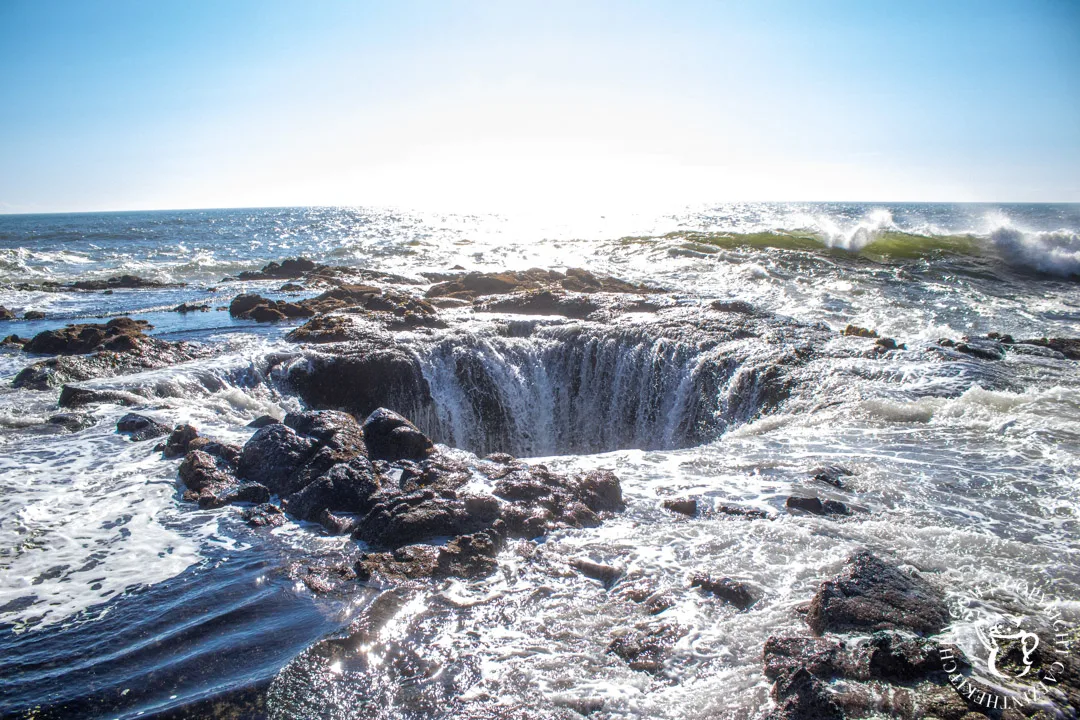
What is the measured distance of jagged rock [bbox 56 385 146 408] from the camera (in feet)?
37.3

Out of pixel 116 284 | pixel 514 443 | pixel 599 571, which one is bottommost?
pixel 514 443

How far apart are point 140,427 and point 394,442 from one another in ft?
15.5

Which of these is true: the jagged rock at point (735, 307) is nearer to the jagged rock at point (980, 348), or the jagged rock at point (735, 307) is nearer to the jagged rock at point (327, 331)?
the jagged rock at point (980, 348)

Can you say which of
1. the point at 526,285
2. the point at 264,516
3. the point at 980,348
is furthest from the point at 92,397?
the point at 980,348

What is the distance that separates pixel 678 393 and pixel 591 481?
263 inches

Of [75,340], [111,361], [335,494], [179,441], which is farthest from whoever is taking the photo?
[75,340]

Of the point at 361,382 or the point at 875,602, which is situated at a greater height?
the point at 361,382

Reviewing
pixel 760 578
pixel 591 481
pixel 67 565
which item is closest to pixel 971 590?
pixel 760 578

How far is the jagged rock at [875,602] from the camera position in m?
4.89

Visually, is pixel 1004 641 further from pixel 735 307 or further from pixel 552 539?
pixel 735 307

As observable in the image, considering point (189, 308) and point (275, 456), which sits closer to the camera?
point (275, 456)

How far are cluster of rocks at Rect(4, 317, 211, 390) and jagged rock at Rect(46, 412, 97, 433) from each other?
259cm

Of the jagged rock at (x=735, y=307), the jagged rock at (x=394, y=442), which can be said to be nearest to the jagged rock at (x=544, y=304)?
the jagged rock at (x=735, y=307)

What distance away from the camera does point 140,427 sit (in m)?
10.2
